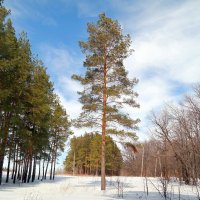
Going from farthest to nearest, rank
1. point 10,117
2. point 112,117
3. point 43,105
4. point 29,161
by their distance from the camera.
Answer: point 29,161, point 43,105, point 10,117, point 112,117

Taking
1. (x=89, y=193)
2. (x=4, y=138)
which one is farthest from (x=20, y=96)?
(x=89, y=193)

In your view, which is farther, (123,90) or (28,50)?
(28,50)

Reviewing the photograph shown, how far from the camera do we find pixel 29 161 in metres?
35.0

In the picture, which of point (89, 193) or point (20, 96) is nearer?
point (89, 193)

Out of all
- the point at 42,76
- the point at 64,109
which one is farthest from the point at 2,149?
the point at 64,109

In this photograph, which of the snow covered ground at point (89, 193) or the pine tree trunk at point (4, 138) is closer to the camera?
the snow covered ground at point (89, 193)

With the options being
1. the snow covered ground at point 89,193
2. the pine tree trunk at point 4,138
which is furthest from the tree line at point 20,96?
the snow covered ground at point 89,193

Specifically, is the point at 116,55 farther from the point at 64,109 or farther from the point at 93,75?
the point at 64,109

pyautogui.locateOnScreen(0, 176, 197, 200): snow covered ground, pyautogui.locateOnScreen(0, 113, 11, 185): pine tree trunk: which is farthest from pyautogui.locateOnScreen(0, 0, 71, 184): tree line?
pyautogui.locateOnScreen(0, 176, 197, 200): snow covered ground

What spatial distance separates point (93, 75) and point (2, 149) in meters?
9.71

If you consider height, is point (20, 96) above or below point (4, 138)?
above

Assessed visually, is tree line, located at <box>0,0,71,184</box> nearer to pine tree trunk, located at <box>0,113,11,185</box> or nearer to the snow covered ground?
pine tree trunk, located at <box>0,113,11,185</box>

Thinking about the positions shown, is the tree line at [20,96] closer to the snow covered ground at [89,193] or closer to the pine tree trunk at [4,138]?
the pine tree trunk at [4,138]

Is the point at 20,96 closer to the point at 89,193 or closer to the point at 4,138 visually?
the point at 4,138
